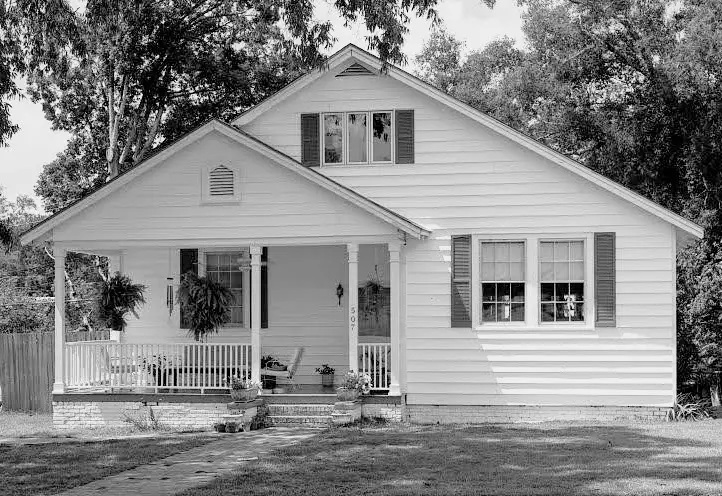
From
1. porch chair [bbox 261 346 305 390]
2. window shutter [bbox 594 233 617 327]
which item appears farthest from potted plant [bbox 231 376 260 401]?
window shutter [bbox 594 233 617 327]

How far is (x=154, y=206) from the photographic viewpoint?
1767 cm

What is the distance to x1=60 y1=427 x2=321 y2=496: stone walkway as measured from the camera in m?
10.8

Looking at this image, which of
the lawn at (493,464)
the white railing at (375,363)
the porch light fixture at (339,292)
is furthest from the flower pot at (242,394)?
the porch light fixture at (339,292)

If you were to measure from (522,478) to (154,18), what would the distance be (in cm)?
2108

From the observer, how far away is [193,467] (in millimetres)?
12250

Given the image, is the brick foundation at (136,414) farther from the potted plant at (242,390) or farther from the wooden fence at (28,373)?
the wooden fence at (28,373)

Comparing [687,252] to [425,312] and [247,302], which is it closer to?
[425,312]

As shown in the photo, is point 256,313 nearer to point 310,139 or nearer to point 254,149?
point 254,149

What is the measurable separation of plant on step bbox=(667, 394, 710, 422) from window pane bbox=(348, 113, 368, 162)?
7585mm

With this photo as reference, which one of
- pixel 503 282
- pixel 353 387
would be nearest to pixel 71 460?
pixel 353 387

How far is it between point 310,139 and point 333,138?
0.46 metres

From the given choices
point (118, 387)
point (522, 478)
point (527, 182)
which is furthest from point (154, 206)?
point (522, 478)

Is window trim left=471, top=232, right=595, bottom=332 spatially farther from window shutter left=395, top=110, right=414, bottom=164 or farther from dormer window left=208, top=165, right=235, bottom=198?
dormer window left=208, top=165, right=235, bottom=198

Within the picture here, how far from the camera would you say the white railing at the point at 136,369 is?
1758cm
